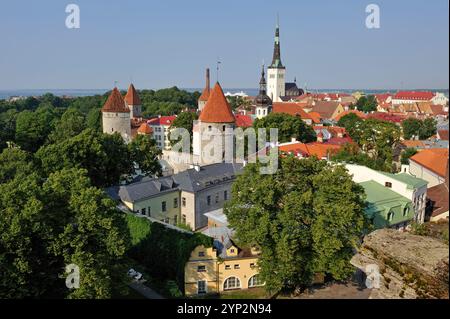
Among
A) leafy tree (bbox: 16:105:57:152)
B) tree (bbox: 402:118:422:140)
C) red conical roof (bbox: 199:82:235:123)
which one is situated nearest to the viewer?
red conical roof (bbox: 199:82:235:123)

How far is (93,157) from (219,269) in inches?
535

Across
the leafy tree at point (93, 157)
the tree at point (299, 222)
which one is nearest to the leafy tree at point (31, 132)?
the leafy tree at point (93, 157)

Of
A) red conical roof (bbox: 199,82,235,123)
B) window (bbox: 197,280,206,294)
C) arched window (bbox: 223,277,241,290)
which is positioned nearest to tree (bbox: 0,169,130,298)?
window (bbox: 197,280,206,294)

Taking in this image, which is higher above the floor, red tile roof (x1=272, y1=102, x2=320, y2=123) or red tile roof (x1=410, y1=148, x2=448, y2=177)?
red tile roof (x1=272, y1=102, x2=320, y2=123)

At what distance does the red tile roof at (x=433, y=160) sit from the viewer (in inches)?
1439

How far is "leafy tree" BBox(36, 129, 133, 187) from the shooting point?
92.8ft

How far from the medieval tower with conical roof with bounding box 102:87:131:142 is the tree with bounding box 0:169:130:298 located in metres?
27.7

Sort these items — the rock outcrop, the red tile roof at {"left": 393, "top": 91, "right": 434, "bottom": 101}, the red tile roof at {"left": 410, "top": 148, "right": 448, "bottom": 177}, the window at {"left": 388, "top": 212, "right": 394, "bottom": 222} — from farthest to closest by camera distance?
the red tile roof at {"left": 393, "top": 91, "right": 434, "bottom": 101} → the red tile roof at {"left": 410, "top": 148, "right": 448, "bottom": 177} → the window at {"left": 388, "top": 212, "right": 394, "bottom": 222} → the rock outcrop

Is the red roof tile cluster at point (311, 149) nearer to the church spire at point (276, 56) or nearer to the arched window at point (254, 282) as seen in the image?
the arched window at point (254, 282)

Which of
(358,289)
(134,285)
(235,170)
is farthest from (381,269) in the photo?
(235,170)

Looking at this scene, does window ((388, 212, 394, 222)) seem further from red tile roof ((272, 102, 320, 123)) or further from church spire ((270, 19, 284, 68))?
church spire ((270, 19, 284, 68))

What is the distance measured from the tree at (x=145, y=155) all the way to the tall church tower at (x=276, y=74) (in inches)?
3166

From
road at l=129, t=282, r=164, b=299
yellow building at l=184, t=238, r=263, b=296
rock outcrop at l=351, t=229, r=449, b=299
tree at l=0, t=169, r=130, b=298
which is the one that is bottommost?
road at l=129, t=282, r=164, b=299

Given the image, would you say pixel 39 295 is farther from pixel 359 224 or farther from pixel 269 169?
pixel 359 224
